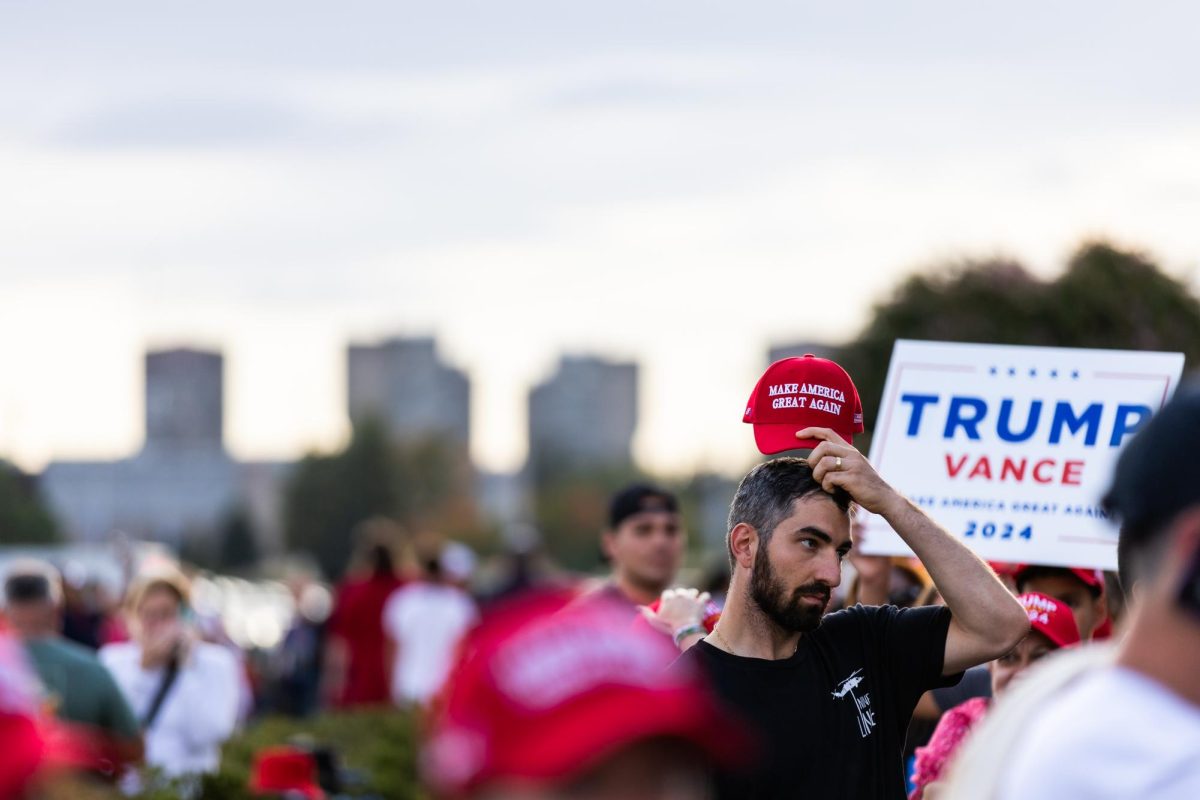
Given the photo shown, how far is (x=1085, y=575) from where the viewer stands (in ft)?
19.2

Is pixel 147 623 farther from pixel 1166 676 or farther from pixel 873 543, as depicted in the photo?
pixel 1166 676

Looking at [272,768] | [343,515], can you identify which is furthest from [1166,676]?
[343,515]

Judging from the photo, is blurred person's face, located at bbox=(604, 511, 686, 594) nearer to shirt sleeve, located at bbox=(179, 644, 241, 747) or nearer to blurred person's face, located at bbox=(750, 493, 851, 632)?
shirt sleeve, located at bbox=(179, 644, 241, 747)

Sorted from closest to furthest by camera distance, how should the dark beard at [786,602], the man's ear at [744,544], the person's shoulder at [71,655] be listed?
the dark beard at [786,602] → the man's ear at [744,544] → the person's shoulder at [71,655]

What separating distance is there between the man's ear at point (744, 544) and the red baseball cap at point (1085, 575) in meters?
1.89

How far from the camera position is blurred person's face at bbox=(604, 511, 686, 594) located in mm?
7582

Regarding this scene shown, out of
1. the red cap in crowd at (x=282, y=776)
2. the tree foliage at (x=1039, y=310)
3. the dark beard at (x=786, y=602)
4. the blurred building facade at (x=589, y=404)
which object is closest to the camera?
the dark beard at (x=786, y=602)

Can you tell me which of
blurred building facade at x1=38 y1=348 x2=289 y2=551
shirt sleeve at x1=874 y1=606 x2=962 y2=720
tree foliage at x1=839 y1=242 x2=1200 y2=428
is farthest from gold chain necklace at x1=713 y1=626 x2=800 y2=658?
blurred building facade at x1=38 y1=348 x2=289 y2=551

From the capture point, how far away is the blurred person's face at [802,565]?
4.10 meters

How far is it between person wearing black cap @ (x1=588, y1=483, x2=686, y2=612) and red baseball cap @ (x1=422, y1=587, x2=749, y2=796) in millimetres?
5420

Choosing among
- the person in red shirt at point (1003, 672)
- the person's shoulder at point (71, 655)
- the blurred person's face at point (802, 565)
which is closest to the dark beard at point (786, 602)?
the blurred person's face at point (802, 565)

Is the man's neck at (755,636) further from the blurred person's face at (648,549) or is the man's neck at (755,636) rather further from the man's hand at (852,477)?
the blurred person's face at (648,549)

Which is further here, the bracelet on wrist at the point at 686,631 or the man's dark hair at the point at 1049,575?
the man's dark hair at the point at 1049,575

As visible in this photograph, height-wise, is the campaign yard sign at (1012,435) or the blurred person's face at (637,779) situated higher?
the blurred person's face at (637,779)
